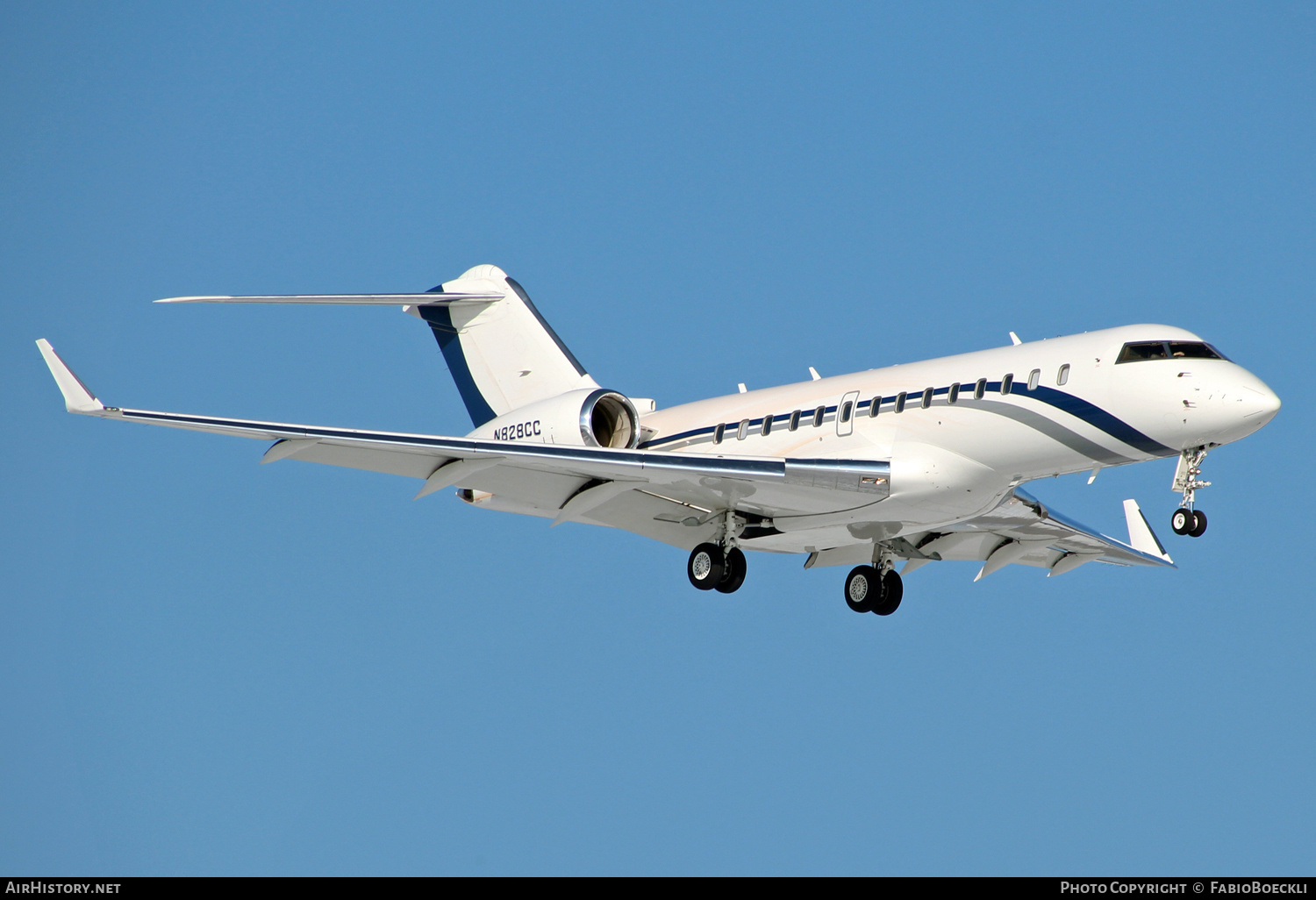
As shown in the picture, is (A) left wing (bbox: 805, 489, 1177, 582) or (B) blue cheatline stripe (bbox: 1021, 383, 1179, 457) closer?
(B) blue cheatline stripe (bbox: 1021, 383, 1179, 457)

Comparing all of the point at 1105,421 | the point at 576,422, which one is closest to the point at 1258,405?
the point at 1105,421

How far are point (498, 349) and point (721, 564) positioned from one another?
17.2 ft

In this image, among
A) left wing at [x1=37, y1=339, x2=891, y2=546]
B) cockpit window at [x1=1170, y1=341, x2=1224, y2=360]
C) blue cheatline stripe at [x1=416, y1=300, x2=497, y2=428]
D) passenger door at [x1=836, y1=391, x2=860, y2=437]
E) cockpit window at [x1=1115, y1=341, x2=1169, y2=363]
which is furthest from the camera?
blue cheatline stripe at [x1=416, y1=300, x2=497, y2=428]

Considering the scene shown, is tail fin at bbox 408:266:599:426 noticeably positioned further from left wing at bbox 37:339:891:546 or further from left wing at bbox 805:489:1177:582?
left wing at bbox 805:489:1177:582

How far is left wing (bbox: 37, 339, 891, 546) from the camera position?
642 inches

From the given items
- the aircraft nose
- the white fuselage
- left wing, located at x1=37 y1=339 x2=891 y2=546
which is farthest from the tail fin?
the aircraft nose

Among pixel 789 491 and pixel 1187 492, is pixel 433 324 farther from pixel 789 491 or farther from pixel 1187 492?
pixel 1187 492

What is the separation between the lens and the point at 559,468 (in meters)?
17.3

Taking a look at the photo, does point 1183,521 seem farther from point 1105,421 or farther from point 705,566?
point 705,566

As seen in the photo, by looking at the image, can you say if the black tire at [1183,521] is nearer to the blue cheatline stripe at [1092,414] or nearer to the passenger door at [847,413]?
the blue cheatline stripe at [1092,414]

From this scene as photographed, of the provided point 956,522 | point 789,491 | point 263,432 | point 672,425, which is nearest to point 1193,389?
point 956,522

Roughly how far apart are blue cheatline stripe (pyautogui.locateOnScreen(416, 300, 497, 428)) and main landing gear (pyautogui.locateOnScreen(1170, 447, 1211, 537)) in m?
9.78

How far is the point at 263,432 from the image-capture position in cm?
1628

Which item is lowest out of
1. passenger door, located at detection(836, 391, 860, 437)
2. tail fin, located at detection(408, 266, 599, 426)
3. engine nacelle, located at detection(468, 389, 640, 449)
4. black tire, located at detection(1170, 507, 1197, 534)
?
black tire, located at detection(1170, 507, 1197, 534)
